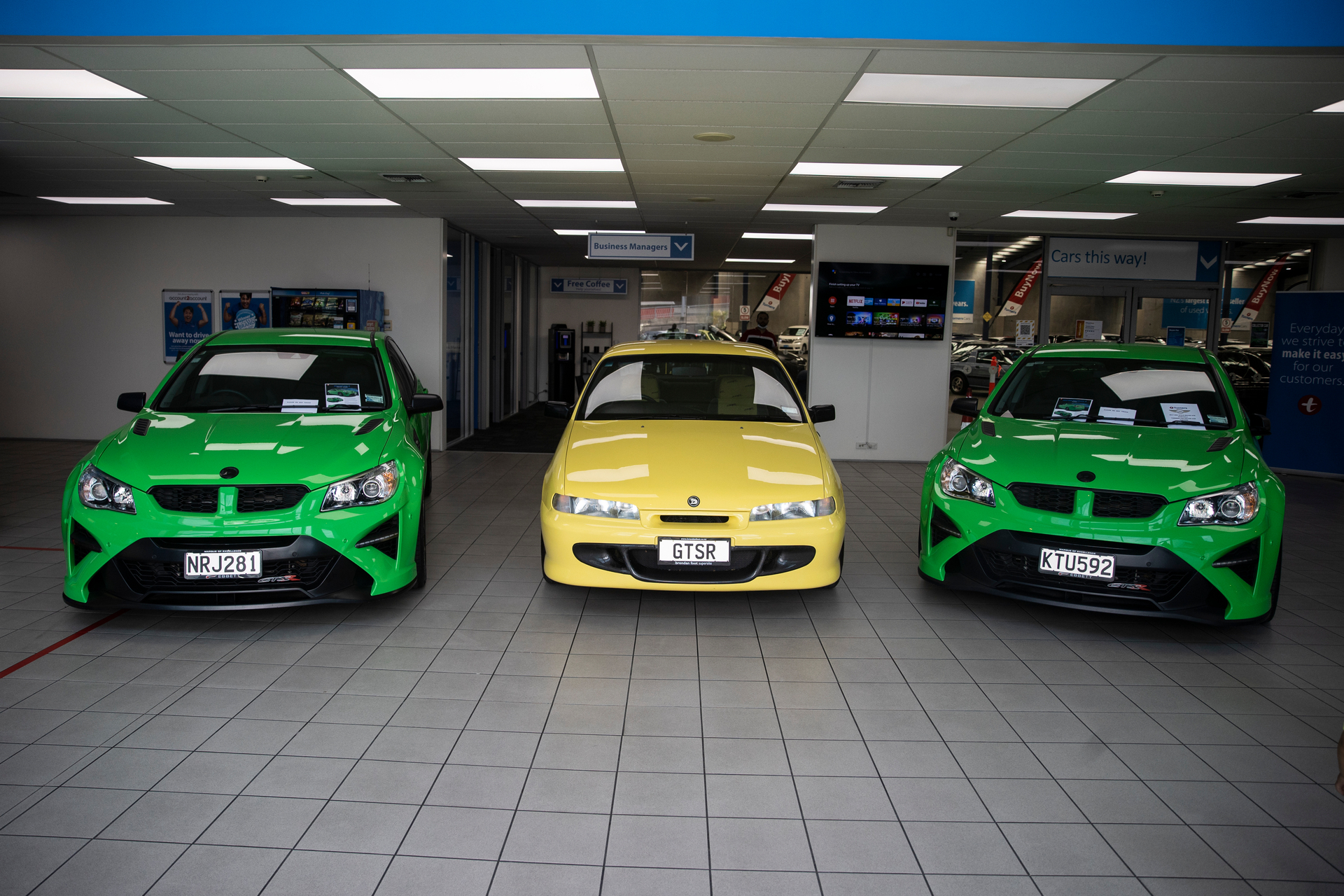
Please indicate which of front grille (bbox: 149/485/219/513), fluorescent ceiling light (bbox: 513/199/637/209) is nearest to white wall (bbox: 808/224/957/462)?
fluorescent ceiling light (bbox: 513/199/637/209)

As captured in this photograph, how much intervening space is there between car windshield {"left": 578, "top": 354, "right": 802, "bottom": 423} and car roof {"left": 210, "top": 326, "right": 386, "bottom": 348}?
1442 mm

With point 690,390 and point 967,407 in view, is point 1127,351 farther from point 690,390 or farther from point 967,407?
point 690,390

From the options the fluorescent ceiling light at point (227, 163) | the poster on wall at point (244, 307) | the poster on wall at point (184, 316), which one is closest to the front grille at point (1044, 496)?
the fluorescent ceiling light at point (227, 163)

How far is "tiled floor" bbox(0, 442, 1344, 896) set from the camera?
224 cm

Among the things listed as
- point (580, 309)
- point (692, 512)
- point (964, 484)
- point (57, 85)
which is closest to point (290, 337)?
point (57, 85)

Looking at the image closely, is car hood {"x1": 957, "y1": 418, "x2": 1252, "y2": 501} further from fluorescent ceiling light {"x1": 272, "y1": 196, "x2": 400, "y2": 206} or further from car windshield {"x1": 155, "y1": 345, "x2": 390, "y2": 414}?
fluorescent ceiling light {"x1": 272, "y1": 196, "x2": 400, "y2": 206}

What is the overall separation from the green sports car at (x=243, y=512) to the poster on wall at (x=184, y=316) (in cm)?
651

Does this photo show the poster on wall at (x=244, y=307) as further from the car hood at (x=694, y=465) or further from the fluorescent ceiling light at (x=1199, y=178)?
the fluorescent ceiling light at (x=1199, y=178)

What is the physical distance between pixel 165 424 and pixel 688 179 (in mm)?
4654

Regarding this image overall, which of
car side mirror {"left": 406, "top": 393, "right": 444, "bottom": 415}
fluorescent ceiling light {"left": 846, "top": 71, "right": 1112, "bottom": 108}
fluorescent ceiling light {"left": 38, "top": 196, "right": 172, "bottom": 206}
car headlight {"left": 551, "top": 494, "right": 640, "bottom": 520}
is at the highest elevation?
fluorescent ceiling light {"left": 846, "top": 71, "right": 1112, "bottom": 108}

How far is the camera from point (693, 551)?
3.83 meters

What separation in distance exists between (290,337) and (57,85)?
176 cm

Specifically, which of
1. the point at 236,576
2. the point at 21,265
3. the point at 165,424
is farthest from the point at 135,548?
the point at 21,265

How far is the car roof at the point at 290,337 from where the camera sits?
4953 mm
